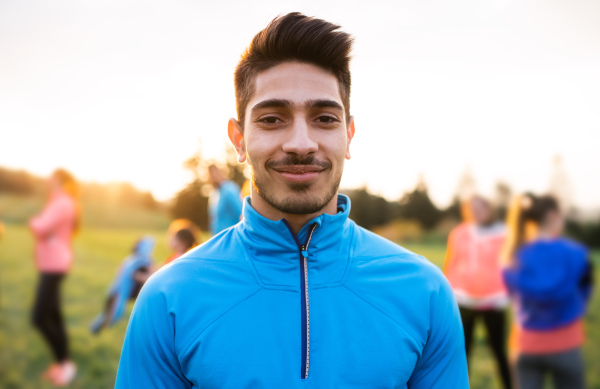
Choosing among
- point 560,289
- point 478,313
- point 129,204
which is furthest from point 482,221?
point 129,204

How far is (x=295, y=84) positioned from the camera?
56.9 inches

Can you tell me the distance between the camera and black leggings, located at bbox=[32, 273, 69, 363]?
4.82m

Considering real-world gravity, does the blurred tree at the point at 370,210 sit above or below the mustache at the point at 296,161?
below

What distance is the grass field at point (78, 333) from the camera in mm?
5051

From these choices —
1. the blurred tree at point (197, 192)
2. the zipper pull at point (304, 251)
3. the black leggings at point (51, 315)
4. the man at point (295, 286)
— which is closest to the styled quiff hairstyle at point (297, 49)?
the man at point (295, 286)

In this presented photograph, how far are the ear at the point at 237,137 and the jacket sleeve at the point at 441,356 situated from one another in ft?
2.72

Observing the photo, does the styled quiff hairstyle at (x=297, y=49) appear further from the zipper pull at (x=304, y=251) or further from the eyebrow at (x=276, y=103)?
the zipper pull at (x=304, y=251)

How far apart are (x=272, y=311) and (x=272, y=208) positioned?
1.10 feet

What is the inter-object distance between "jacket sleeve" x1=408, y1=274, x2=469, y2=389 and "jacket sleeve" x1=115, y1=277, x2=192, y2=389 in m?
0.76

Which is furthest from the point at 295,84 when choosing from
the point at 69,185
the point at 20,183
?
the point at 20,183

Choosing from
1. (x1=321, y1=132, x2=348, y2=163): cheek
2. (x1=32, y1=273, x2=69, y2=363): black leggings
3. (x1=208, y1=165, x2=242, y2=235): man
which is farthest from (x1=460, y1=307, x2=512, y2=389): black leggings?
(x1=32, y1=273, x2=69, y2=363): black leggings

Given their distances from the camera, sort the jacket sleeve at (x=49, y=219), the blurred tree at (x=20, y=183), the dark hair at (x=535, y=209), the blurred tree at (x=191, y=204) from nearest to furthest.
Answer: the dark hair at (x=535, y=209) < the jacket sleeve at (x=49, y=219) < the blurred tree at (x=20, y=183) < the blurred tree at (x=191, y=204)

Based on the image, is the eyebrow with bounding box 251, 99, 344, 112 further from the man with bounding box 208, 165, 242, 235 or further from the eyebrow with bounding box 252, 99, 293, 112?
the man with bounding box 208, 165, 242, 235

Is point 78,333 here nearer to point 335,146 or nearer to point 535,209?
point 535,209
